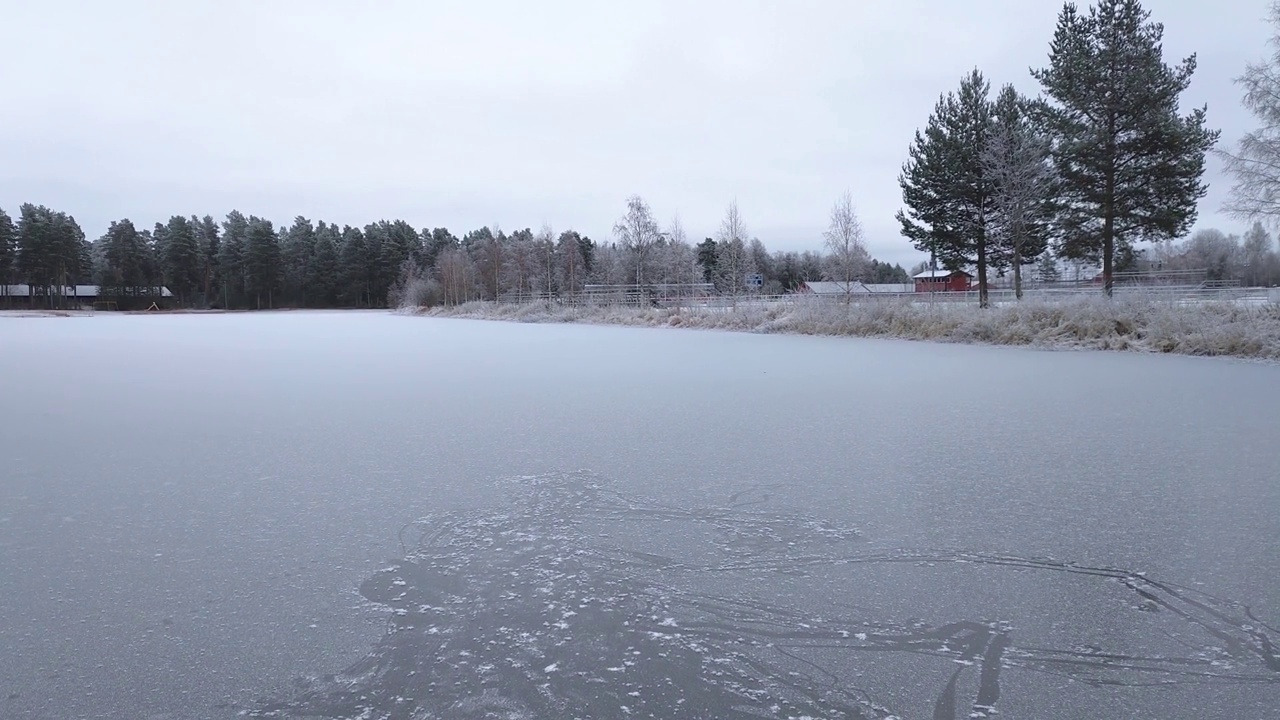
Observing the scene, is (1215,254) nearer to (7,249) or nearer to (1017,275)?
(1017,275)

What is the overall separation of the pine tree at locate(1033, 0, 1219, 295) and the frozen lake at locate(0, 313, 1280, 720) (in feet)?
54.9

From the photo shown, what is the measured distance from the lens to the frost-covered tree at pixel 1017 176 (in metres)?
22.2

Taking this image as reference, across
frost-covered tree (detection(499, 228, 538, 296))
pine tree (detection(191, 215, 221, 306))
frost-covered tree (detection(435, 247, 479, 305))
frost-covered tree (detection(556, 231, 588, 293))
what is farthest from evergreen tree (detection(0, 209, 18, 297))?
frost-covered tree (detection(556, 231, 588, 293))

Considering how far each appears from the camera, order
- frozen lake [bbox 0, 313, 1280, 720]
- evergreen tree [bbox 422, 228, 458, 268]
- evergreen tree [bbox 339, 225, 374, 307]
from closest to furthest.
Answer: frozen lake [bbox 0, 313, 1280, 720] < evergreen tree [bbox 339, 225, 374, 307] < evergreen tree [bbox 422, 228, 458, 268]

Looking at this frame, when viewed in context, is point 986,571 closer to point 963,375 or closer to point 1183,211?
point 963,375

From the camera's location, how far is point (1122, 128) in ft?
66.8

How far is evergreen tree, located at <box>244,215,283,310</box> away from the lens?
7131cm

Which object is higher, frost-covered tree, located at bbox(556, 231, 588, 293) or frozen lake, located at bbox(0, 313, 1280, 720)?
frost-covered tree, located at bbox(556, 231, 588, 293)

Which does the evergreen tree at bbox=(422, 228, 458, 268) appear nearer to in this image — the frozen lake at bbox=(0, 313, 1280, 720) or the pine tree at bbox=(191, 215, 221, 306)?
the pine tree at bbox=(191, 215, 221, 306)

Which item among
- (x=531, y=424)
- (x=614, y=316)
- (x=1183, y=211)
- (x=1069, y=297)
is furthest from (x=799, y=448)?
(x=614, y=316)

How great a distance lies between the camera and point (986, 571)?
2.83m

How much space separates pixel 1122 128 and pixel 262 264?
69.9 metres

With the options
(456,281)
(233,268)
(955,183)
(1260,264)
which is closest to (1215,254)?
(1260,264)

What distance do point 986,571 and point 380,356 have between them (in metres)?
12.7
